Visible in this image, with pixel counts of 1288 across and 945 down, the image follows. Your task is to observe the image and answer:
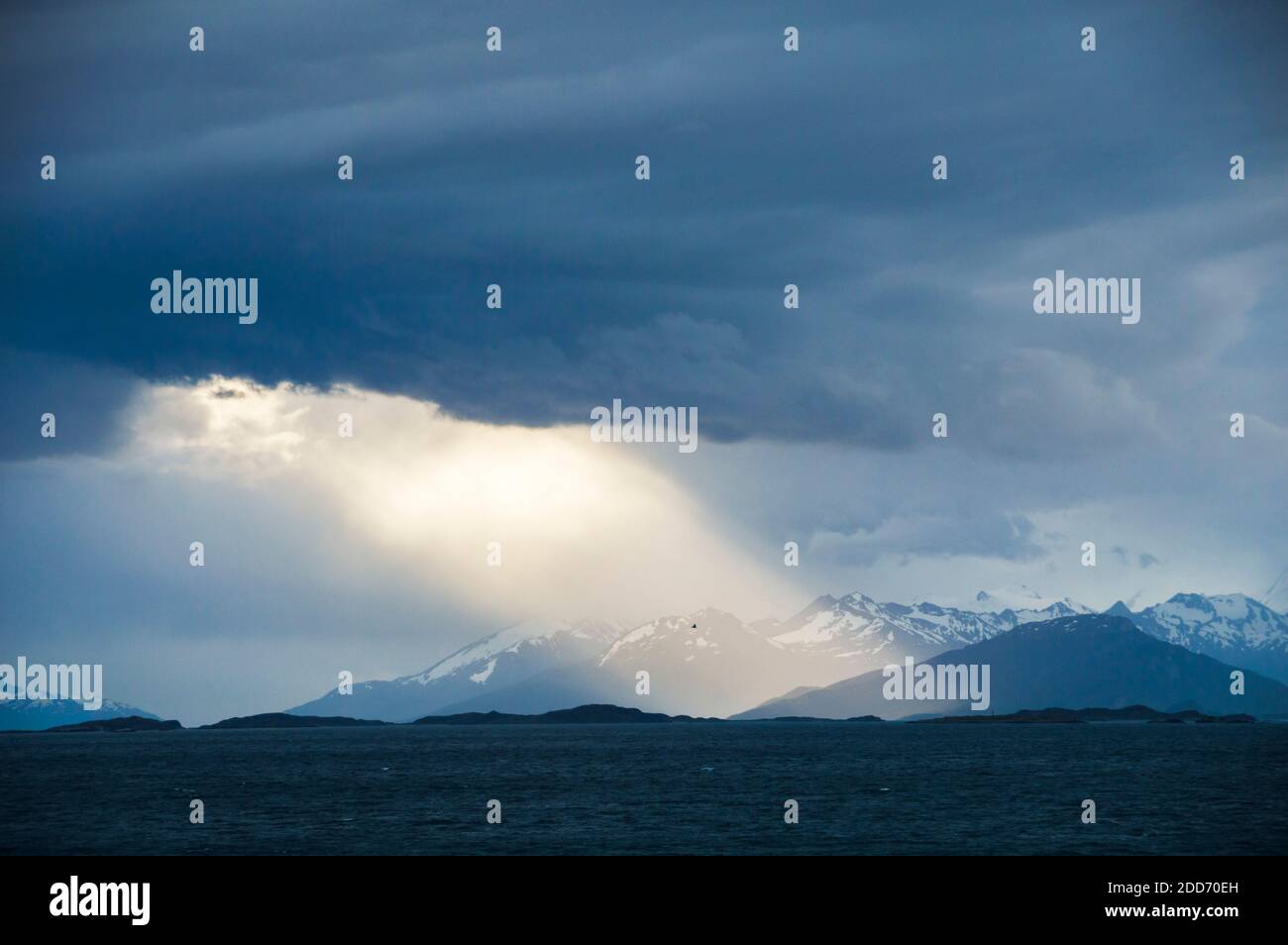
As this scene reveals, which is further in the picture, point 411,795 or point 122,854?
point 411,795

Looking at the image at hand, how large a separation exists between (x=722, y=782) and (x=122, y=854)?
319ft
